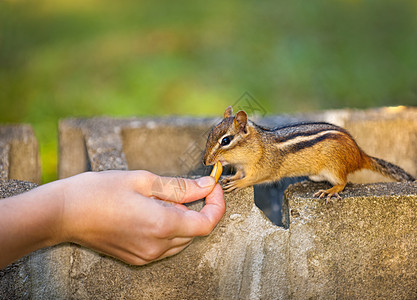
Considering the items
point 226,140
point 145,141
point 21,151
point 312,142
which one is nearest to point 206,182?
point 226,140

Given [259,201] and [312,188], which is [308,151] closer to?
[312,188]

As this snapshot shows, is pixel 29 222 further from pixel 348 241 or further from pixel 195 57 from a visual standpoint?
pixel 195 57

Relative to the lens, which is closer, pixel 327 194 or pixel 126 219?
pixel 126 219

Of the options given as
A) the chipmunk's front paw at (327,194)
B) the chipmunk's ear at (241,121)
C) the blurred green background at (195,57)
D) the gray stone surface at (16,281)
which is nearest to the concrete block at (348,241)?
the chipmunk's front paw at (327,194)

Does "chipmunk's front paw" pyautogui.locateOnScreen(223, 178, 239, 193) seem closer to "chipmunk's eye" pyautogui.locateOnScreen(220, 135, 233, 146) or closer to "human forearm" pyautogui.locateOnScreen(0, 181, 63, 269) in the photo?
"chipmunk's eye" pyautogui.locateOnScreen(220, 135, 233, 146)

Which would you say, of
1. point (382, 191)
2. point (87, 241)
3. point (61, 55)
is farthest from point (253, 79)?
point (87, 241)

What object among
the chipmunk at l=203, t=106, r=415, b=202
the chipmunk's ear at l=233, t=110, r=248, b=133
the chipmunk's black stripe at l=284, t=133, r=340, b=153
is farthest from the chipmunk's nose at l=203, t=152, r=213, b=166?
the chipmunk's black stripe at l=284, t=133, r=340, b=153
